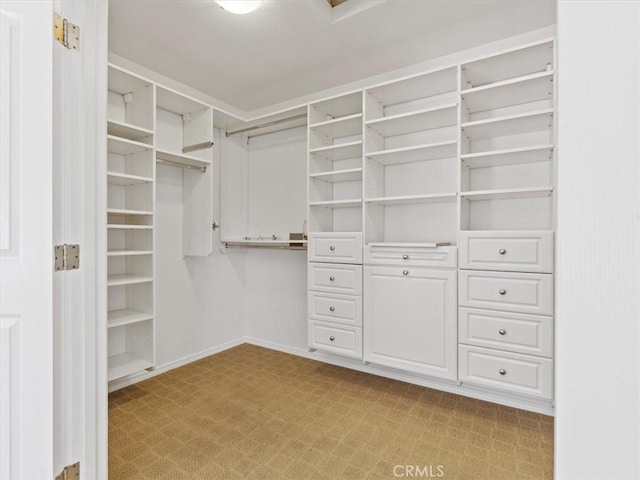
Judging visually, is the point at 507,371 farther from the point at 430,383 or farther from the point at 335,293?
the point at 335,293

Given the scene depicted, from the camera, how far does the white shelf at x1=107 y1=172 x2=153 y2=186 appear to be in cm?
240

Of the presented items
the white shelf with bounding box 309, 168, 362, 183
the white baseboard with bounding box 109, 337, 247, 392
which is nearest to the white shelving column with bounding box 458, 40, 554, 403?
the white shelf with bounding box 309, 168, 362, 183

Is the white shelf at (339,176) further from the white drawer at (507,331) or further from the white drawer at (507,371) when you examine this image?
the white drawer at (507,371)

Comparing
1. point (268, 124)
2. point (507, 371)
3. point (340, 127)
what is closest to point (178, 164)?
point (268, 124)

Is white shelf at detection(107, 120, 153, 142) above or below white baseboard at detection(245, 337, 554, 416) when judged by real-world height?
above

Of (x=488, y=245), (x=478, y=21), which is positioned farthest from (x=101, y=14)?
(x=488, y=245)

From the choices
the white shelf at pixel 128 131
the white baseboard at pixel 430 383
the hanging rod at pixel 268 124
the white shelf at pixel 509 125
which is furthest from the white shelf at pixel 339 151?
the white baseboard at pixel 430 383

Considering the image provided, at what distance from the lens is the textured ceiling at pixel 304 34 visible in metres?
2.17

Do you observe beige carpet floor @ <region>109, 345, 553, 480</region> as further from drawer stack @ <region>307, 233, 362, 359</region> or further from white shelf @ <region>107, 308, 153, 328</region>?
white shelf @ <region>107, 308, 153, 328</region>

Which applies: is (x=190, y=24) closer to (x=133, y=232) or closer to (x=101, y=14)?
(x=101, y=14)

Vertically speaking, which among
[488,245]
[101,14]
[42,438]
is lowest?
[42,438]

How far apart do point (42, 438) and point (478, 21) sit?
3135 millimetres

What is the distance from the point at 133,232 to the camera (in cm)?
276

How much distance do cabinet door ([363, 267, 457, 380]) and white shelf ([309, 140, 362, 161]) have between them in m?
1.04
